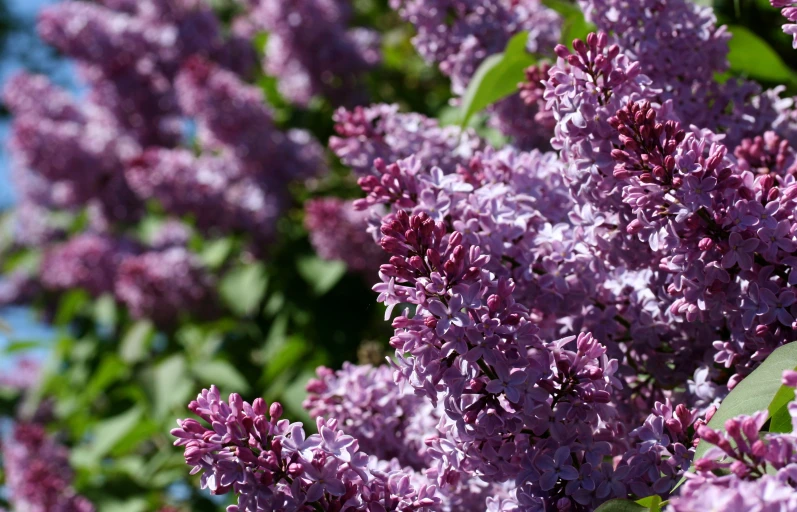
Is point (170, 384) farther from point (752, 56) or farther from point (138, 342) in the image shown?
point (752, 56)

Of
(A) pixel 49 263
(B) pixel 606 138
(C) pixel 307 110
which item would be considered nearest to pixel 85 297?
(A) pixel 49 263

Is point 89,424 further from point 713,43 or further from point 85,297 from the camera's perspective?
point 713,43

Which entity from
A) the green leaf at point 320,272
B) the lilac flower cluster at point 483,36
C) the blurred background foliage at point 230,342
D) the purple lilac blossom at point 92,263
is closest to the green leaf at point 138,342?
the blurred background foliage at point 230,342

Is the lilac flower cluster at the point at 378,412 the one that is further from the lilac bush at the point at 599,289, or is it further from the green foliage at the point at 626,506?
the green foliage at the point at 626,506

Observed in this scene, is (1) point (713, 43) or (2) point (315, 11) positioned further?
(2) point (315, 11)

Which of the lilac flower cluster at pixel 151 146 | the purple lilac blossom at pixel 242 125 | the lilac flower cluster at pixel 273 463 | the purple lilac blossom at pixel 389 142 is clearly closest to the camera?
the lilac flower cluster at pixel 273 463

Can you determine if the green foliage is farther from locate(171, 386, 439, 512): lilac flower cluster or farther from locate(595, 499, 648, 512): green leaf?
locate(171, 386, 439, 512): lilac flower cluster

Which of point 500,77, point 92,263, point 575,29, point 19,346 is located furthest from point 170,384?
point 575,29

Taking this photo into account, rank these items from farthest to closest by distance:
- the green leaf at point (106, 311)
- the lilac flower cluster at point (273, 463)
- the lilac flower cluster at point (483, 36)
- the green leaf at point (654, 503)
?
the green leaf at point (106, 311), the lilac flower cluster at point (483, 36), the lilac flower cluster at point (273, 463), the green leaf at point (654, 503)

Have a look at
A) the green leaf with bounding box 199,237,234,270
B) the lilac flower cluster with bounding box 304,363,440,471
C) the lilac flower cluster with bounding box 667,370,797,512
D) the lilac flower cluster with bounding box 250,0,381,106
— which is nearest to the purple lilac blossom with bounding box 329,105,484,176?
the lilac flower cluster with bounding box 304,363,440,471
